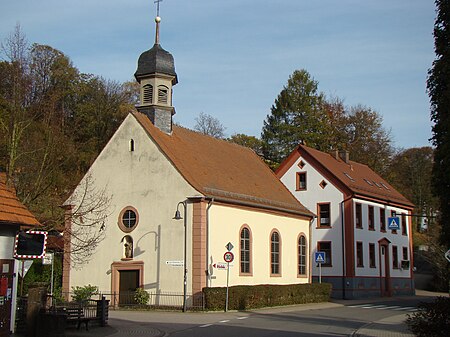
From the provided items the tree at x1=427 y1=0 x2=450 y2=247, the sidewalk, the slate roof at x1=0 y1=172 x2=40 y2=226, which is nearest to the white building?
the sidewalk

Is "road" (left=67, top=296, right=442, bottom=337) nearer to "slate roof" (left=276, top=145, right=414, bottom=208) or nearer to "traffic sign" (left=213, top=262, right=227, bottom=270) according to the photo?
"traffic sign" (left=213, top=262, right=227, bottom=270)

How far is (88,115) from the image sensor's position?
52531 mm

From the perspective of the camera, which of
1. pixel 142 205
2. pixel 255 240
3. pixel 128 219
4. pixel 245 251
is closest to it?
pixel 142 205

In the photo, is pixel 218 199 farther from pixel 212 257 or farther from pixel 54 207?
pixel 54 207

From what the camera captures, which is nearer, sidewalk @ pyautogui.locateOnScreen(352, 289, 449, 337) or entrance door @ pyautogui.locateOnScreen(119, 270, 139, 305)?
sidewalk @ pyautogui.locateOnScreen(352, 289, 449, 337)

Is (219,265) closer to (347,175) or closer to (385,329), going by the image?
(385,329)

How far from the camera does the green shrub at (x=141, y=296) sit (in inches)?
1088

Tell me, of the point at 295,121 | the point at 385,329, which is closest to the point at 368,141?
the point at 295,121

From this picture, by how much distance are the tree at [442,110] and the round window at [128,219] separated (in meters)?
16.1

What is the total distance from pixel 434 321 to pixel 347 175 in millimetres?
31495

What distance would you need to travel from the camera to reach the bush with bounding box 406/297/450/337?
1376cm

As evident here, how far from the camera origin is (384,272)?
44844mm

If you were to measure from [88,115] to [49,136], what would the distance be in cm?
2703

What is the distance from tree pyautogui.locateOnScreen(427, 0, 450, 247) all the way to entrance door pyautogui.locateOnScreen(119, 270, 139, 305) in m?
16.1
